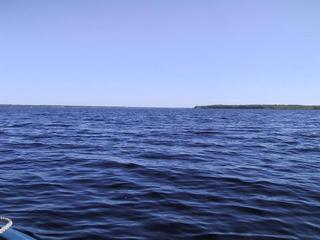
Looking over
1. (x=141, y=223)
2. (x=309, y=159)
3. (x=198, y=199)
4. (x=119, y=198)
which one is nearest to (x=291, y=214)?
(x=198, y=199)

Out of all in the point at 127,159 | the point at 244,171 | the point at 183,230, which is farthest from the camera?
the point at 127,159

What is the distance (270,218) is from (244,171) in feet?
16.8

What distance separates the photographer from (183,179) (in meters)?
10.6

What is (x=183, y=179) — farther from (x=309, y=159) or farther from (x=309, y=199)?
(x=309, y=159)

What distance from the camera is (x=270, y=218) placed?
276 inches

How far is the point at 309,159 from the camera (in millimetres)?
15281

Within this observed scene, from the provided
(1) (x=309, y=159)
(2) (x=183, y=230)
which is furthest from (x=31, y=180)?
(1) (x=309, y=159)

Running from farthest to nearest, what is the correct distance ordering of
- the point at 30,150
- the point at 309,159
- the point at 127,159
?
the point at 30,150 < the point at 309,159 < the point at 127,159

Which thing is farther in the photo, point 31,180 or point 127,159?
point 127,159

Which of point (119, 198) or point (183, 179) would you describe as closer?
point (119, 198)

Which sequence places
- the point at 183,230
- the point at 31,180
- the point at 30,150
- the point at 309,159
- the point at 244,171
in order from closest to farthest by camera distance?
the point at 183,230 < the point at 31,180 < the point at 244,171 < the point at 309,159 < the point at 30,150

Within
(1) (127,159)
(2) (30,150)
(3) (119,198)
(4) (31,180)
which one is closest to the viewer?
(3) (119,198)

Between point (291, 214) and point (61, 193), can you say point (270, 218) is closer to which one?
point (291, 214)

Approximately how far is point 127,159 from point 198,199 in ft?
21.5
